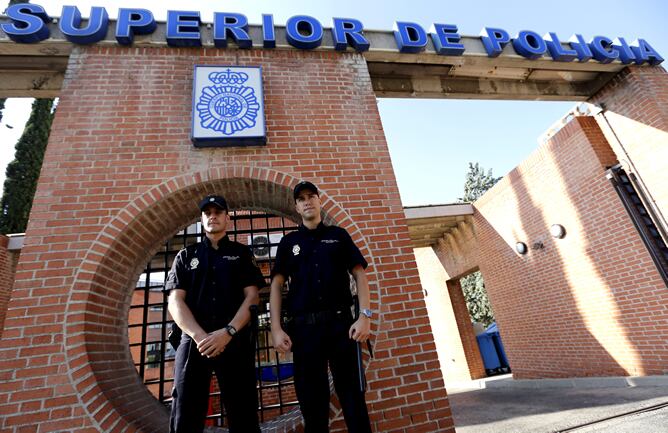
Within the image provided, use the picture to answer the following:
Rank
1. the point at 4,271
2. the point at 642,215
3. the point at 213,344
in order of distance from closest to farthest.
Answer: the point at 213,344
the point at 642,215
the point at 4,271

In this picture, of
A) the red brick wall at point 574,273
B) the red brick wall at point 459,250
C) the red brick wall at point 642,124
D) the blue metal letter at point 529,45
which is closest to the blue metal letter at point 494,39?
the blue metal letter at point 529,45

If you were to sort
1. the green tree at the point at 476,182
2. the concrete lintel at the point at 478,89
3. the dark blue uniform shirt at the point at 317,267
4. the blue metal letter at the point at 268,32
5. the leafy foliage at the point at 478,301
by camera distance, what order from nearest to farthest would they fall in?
the dark blue uniform shirt at the point at 317,267 → the blue metal letter at the point at 268,32 → the concrete lintel at the point at 478,89 → the leafy foliage at the point at 478,301 → the green tree at the point at 476,182

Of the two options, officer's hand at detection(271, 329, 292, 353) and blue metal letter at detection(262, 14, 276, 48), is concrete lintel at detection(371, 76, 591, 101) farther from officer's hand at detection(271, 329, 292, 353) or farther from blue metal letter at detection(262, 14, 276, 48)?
officer's hand at detection(271, 329, 292, 353)

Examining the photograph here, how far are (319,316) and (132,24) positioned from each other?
4.17 meters

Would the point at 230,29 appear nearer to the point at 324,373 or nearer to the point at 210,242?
the point at 210,242

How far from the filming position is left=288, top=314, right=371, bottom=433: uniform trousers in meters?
2.03

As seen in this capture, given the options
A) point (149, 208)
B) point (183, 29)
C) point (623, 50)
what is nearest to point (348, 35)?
point (183, 29)

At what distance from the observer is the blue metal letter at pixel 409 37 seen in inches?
177

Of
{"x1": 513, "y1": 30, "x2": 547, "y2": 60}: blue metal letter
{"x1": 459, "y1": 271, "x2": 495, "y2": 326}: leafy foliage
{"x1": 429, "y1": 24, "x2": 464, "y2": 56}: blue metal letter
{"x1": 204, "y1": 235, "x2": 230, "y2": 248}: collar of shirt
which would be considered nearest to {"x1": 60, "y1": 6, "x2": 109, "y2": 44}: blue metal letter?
{"x1": 204, "y1": 235, "x2": 230, "y2": 248}: collar of shirt

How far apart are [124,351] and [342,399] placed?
2482mm

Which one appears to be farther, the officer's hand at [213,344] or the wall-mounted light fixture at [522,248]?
the wall-mounted light fixture at [522,248]

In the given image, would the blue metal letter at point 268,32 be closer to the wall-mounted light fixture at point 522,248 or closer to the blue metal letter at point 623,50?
the blue metal letter at point 623,50

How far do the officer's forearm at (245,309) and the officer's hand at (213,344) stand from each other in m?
0.11

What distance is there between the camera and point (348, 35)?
4.45m
